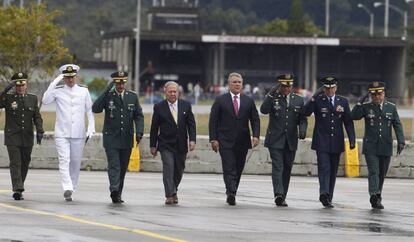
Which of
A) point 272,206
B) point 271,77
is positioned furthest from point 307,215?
point 271,77

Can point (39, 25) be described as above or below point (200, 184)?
above

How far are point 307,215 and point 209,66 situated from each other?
3582 inches

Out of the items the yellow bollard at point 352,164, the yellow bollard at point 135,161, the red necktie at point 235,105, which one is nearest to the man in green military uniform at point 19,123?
the red necktie at point 235,105

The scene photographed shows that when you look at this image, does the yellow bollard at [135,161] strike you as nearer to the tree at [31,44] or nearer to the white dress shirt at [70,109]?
the white dress shirt at [70,109]

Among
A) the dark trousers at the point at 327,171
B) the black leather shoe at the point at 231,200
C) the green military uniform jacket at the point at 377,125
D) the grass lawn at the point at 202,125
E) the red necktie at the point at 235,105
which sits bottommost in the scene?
the grass lawn at the point at 202,125

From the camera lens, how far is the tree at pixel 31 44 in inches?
1635

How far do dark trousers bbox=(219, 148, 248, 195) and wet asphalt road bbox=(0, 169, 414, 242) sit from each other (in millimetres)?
362

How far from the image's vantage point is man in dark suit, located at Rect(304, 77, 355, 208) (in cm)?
1692

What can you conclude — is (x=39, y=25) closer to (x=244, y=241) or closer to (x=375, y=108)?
(x=375, y=108)

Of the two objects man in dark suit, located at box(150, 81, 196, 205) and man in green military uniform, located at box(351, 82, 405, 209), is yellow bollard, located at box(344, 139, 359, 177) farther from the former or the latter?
man in dark suit, located at box(150, 81, 196, 205)

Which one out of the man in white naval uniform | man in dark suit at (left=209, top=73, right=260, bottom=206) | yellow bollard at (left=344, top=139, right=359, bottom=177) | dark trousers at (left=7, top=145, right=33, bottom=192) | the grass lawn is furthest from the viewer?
the grass lawn

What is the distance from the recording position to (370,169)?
16984mm

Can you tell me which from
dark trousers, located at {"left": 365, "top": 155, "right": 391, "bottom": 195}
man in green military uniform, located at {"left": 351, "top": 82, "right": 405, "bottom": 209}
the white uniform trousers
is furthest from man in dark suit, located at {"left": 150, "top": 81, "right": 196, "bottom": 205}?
dark trousers, located at {"left": 365, "top": 155, "right": 391, "bottom": 195}

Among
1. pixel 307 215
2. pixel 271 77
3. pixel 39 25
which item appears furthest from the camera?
pixel 271 77
